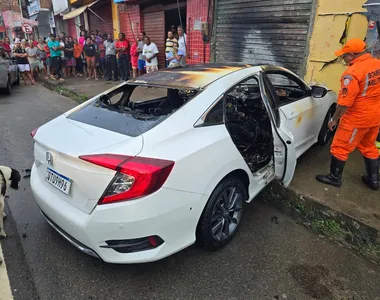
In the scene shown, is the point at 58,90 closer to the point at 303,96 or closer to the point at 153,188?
the point at 303,96

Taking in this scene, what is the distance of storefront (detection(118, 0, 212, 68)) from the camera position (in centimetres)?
884

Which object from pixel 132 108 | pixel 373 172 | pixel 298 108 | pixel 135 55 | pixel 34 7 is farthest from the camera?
pixel 34 7

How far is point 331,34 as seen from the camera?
→ 5.78 metres

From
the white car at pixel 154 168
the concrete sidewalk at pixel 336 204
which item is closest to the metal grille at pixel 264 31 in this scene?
the concrete sidewalk at pixel 336 204

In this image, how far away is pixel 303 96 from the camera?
3818 mm

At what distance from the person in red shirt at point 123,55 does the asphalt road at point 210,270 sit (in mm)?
9323

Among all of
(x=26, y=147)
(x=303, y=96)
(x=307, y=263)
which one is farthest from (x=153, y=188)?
(x=26, y=147)

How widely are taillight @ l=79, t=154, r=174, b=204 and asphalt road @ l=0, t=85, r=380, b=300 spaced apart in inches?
31.6

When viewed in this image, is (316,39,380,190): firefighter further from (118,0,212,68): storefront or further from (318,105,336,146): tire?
(118,0,212,68): storefront

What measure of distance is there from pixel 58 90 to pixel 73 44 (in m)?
3.50

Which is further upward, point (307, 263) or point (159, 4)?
point (159, 4)

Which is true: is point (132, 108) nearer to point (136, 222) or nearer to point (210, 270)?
point (136, 222)

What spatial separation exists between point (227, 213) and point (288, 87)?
7.85ft

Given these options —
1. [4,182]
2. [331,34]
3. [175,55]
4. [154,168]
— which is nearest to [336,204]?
[154,168]
